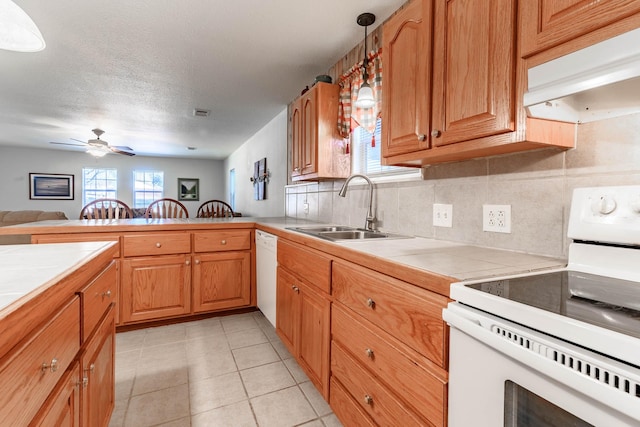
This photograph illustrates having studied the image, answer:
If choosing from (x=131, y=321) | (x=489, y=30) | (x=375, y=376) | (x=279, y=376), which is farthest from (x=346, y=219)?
(x=131, y=321)

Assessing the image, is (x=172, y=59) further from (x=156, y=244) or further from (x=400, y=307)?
(x=400, y=307)

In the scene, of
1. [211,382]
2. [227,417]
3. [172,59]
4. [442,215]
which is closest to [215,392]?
[211,382]

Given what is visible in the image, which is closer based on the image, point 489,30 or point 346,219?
point 489,30

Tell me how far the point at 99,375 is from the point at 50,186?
27.4 feet

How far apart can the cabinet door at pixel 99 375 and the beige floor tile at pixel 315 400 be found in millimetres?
923

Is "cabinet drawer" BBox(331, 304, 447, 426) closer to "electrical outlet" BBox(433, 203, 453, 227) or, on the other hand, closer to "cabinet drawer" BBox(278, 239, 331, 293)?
"cabinet drawer" BBox(278, 239, 331, 293)

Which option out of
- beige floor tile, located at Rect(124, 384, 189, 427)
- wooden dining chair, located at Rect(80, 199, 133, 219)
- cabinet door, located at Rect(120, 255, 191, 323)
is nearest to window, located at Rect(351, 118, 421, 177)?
cabinet door, located at Rect(120, 255, 191, 323)

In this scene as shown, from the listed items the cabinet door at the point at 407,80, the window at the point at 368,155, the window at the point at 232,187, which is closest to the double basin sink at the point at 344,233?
the window at the point at 368,155

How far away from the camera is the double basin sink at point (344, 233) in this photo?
69.0 inches

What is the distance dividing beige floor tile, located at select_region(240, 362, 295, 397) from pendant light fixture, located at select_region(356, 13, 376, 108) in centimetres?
167

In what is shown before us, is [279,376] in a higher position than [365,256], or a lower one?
lower

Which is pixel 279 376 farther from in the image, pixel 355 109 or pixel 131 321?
pixel 355 109

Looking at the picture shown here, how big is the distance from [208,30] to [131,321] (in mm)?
2292

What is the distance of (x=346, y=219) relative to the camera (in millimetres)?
2406
